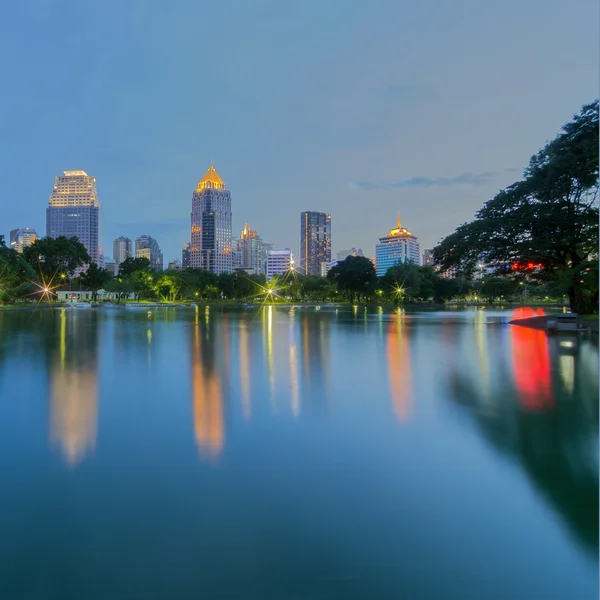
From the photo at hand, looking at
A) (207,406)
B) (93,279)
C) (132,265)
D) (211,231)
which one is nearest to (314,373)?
(207,406)

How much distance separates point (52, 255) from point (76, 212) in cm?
11589

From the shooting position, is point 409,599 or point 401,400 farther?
point 401,400

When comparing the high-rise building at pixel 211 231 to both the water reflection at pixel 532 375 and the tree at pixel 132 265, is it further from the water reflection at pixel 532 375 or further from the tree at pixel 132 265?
the water reflection at pixel 532 375

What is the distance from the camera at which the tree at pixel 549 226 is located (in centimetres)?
2136

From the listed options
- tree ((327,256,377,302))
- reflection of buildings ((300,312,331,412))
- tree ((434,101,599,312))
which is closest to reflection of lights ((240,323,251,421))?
reflection of buildings ((300,312,331,412))

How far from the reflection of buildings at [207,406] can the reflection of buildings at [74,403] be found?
1166 mm

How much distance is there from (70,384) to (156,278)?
66.8 metres

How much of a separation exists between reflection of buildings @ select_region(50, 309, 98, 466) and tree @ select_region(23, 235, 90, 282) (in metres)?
66.5

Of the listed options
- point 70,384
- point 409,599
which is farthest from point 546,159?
point 409,599

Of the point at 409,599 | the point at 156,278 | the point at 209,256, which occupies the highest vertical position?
the point at 209,256

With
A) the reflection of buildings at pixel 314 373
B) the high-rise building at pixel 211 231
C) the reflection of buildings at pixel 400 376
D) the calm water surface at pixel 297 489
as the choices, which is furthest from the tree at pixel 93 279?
the high-rise building at pixel 211 231

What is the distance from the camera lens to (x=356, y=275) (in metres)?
71.9

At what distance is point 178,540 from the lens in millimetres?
3023

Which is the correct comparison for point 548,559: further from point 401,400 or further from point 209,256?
point 209,256
